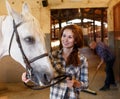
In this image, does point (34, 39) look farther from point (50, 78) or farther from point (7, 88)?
point (7, 88)

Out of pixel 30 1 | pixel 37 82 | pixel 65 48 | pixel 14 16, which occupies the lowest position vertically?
pixel 37 82

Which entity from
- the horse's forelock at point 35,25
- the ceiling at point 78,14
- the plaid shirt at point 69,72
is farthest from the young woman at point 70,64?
the ceiling at point 78,14

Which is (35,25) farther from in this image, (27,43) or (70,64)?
(70,64)

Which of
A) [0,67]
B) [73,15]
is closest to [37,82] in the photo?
[0,67]

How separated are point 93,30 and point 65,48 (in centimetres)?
1041

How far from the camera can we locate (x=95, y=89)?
6125mm

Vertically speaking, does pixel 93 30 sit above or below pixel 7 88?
above

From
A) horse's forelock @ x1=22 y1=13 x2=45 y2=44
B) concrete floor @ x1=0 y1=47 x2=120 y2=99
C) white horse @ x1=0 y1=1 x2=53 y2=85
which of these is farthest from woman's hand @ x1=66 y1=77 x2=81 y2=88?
concrete floor @ x1=0 y1=47 x2=120 y2=99

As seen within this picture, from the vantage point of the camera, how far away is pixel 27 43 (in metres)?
1.81

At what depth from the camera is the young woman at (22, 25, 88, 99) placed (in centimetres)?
197

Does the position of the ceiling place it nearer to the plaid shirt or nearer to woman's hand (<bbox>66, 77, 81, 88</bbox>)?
the plaid shirt

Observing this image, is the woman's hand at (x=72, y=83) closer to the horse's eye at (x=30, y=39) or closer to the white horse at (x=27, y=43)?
the white horse at (x=27, y=43)

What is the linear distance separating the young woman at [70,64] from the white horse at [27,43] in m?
0.21

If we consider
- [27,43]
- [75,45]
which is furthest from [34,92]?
[27,43]
